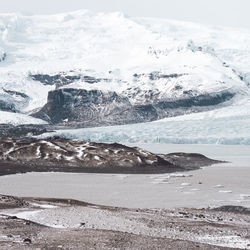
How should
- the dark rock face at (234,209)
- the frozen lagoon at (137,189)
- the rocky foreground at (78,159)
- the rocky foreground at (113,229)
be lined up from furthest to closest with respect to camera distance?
the rocky foreground at (78,159)
the frozen lagoon at (137,189)
the dark rock face at (234,209)
the rocky foreground at (113,229)

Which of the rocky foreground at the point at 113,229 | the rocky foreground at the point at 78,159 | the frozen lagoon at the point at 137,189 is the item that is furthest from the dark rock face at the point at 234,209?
the rocky foreground at the point at 78,159

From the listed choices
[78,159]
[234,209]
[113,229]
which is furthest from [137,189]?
[78,159]

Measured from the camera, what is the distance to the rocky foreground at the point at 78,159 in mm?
145375

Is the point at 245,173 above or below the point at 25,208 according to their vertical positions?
below

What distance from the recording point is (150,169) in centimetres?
14875

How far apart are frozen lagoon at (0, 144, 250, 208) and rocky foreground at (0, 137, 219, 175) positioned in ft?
56.0

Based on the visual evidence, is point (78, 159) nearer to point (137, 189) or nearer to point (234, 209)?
point (137, 189)

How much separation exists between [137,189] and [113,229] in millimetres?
51261

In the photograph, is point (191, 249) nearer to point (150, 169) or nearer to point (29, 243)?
point (29, 243)

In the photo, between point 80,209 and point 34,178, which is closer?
point 80,209

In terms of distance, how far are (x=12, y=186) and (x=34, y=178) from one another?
52.3 ft

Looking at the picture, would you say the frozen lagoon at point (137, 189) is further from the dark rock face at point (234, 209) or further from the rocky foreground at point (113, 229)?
the rocky foreground at point (113, 229)

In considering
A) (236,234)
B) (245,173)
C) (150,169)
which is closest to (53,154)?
(150,169)

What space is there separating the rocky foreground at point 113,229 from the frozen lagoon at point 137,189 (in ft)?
52.3
